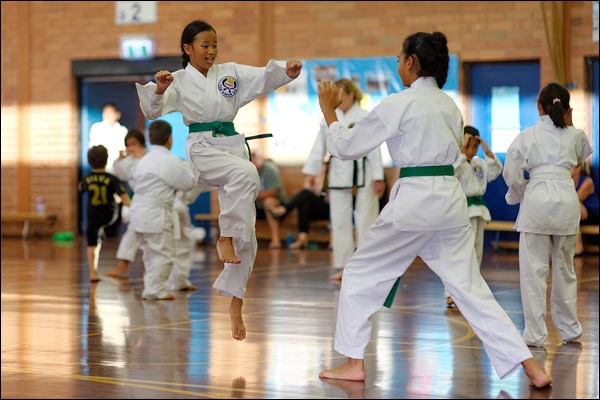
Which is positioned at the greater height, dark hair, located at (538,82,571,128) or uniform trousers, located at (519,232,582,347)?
dark hair, located at (538,82,571,128)

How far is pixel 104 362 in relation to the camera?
4980mm

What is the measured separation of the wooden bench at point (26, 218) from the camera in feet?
51.6

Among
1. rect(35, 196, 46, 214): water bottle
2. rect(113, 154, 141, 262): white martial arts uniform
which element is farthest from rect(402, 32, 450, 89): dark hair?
rect(35, 196, 46, 214): water bottle

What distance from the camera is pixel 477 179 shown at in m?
7.48

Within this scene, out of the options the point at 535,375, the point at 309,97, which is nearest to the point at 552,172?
the point at 535,375

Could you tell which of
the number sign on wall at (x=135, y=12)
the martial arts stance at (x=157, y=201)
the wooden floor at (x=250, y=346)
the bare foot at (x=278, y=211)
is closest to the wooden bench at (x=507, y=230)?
the bare foot at (x=278, y=211)

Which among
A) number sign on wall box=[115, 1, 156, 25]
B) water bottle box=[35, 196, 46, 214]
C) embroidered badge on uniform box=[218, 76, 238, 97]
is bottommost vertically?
water bottle box=[35, 196, 46, 214]

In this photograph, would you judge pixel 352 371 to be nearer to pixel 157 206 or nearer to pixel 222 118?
pixel 222 118

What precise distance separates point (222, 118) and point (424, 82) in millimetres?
1322

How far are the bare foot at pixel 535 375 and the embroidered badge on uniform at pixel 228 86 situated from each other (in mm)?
2130

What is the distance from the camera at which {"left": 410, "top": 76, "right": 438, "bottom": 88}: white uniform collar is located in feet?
15.0

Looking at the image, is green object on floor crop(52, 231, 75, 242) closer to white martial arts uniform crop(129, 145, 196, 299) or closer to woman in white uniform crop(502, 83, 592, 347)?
white martial arts uniform crop(129, 145, 196, 299)

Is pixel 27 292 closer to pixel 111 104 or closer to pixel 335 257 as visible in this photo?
pixel 335 257

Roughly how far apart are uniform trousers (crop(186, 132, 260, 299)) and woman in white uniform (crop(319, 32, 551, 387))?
973 millimetres
